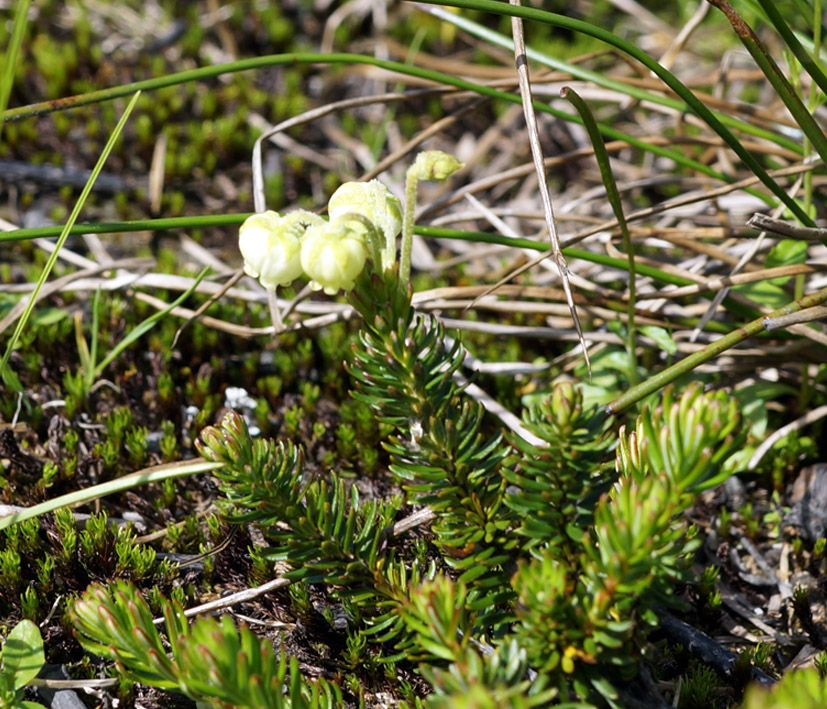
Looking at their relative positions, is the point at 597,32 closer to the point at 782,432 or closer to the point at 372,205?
the point at 372,205

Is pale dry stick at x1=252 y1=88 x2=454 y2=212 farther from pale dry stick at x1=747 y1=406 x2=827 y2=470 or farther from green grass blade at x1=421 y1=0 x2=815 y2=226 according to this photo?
pale dry stick at x1=747 y1=406 x2=827 y2=470

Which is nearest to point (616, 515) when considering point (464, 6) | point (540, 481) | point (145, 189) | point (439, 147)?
point (540, 481)

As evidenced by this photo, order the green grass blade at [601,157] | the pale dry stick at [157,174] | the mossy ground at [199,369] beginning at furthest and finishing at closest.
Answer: the pale dry stick at [157,174] → the mossy ground at [199,369] → the green grass blade at [601,157]

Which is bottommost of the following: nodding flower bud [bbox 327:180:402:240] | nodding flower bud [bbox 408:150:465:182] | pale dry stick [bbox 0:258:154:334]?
pale dry stick [bbox 0:258:154:334]

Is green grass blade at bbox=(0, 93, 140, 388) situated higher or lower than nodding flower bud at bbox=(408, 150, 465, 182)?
lower

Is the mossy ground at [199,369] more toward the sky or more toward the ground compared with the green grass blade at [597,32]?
more toward the ground

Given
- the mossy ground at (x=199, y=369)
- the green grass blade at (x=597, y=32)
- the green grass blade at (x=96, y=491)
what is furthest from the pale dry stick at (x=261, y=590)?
the green grass blade at (x=597, y=32)

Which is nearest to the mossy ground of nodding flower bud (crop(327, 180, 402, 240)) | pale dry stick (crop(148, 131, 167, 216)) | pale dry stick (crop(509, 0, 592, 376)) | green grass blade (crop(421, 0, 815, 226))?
pale dry stick (crop(148, 131, 167, 216))

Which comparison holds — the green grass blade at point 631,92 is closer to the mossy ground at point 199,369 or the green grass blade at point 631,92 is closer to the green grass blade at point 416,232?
the green grass blade at point 416,232
